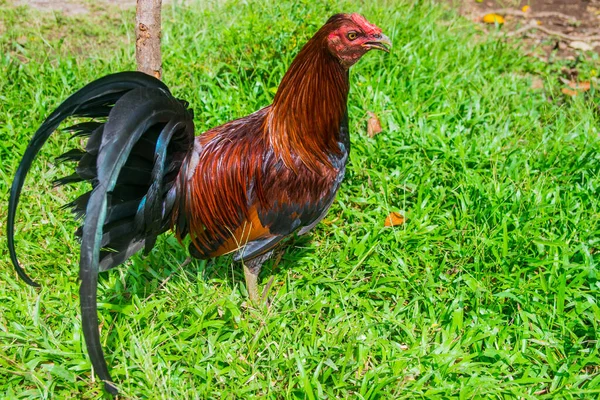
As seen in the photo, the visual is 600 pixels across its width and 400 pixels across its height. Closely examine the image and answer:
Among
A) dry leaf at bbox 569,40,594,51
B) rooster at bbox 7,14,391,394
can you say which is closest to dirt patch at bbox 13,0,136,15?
rooster at bbox 7,14,391,394

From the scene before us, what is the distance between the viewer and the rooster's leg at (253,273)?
2.84 meters

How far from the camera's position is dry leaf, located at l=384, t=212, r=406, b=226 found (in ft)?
10.8

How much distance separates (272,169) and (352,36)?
2.42 ft

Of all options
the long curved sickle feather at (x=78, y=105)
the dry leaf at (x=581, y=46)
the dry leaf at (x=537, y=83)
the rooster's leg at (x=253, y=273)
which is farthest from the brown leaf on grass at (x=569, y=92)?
the long curved sickle feather at (x=78, y=105)

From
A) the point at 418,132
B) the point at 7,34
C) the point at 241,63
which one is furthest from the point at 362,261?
the point at 7,34

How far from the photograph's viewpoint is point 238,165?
2625mm

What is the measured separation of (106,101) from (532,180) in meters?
2.73

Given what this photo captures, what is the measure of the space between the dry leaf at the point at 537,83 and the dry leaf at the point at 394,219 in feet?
7.33

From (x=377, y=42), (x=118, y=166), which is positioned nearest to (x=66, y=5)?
(x=377, y=42)

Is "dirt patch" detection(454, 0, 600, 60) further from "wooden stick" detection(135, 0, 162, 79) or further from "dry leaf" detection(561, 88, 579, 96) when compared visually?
"wooden stick" detection(135, 0, 162, 79)

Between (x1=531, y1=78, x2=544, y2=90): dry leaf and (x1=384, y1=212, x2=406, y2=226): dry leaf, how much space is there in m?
2.23

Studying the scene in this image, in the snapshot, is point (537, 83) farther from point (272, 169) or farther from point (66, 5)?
point (66, 5)

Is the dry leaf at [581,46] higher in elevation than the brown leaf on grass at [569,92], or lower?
higher

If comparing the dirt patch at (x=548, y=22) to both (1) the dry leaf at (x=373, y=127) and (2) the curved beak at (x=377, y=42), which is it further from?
(2) the curved beak at (x=377, y=42)
